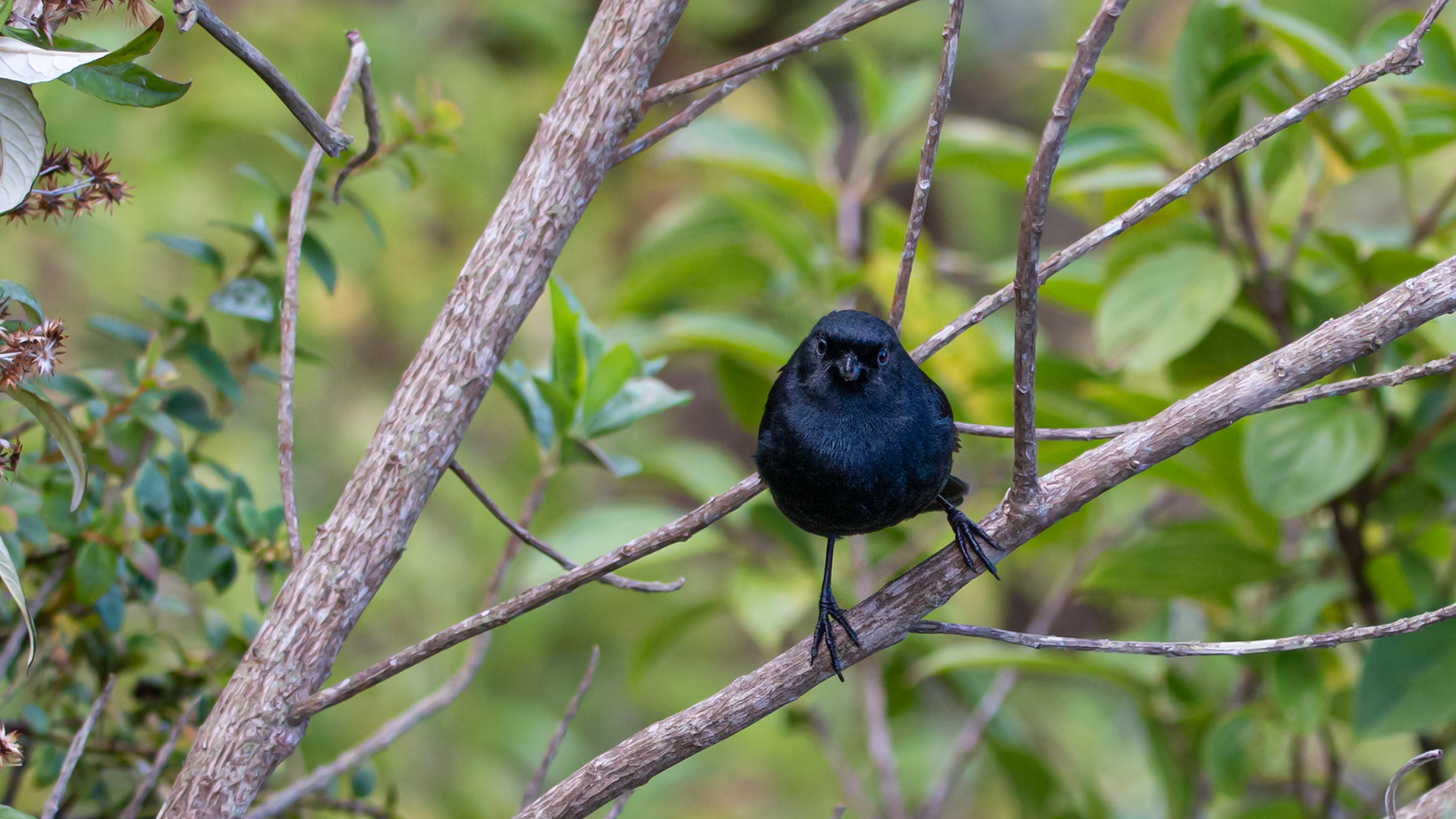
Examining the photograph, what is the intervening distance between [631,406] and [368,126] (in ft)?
1.84

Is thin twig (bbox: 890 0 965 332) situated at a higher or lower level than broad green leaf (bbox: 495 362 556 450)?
lower

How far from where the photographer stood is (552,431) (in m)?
1.73

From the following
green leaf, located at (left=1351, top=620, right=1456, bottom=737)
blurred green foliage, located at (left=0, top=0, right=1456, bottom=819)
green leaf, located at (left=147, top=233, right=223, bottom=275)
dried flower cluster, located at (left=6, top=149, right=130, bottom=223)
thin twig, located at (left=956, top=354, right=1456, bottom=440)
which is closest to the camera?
dried flower cluster, located at (left=6, top=149, right=130, bottom=223)

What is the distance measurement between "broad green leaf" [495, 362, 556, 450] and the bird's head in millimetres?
413

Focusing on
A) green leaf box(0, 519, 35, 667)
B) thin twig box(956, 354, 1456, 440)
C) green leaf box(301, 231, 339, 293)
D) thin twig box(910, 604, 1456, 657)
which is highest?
green leaf box(301, 231, 339, 293)

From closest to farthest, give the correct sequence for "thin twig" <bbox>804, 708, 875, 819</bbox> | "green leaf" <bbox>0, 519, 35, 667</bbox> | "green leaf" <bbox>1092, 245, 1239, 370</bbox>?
"green leaf" <bbox>0, 519, 35, 667</bbox> → "green leaf" <bbox>1092, 245, 1239, 370</bbox> → "thin twig" <bbox>804, 708, 875, 819</bbox>

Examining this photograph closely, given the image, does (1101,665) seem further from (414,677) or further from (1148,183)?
(414,677)

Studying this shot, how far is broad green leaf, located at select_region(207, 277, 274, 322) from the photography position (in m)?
1.56

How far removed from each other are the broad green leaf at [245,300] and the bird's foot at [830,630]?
2.97 ft

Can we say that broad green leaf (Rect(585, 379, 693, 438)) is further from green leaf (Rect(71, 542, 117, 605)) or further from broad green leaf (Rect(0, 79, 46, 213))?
broad green leaf (Rect(0, 79, 46, 213))

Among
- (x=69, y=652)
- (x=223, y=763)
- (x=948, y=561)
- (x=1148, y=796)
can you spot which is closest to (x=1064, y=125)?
(x=948, y=561)

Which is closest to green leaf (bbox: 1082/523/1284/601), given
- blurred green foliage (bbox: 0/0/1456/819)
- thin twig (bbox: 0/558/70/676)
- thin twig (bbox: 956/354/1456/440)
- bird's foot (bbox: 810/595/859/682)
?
blurred green foliage (bbox: 0/0/1456/819)

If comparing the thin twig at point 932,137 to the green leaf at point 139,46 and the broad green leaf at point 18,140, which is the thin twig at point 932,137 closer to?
the green leaf at point 139,46

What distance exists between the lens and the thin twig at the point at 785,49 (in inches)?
49.8
